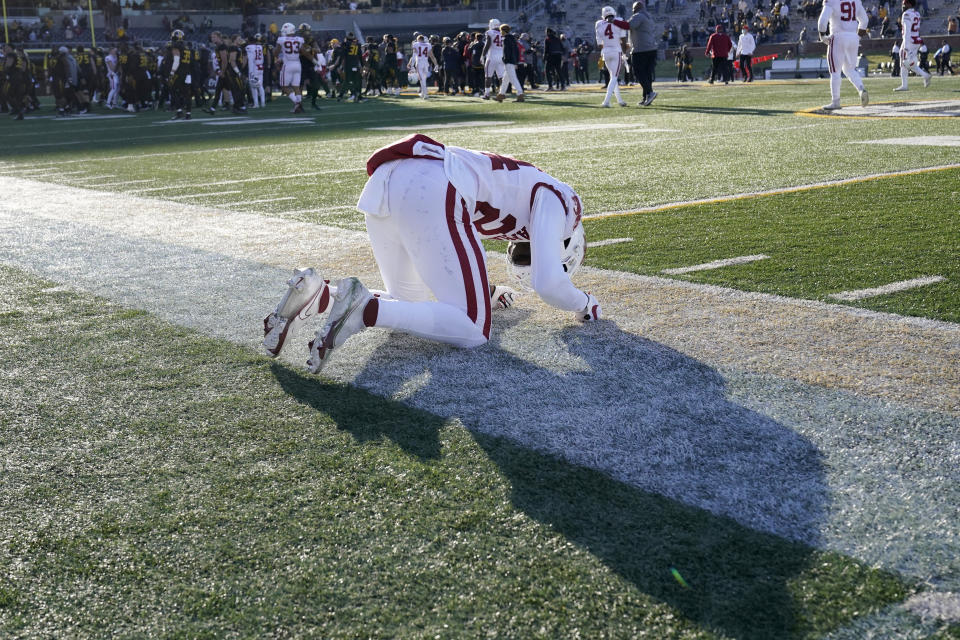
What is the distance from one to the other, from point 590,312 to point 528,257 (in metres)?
0.34

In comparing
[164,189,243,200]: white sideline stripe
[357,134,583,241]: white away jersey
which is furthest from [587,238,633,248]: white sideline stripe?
[164,189,243,200]: white sideline stripe

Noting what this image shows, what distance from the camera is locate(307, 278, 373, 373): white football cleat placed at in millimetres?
3379

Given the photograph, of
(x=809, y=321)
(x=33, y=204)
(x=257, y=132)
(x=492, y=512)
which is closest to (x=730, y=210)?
(x=809, y=321)

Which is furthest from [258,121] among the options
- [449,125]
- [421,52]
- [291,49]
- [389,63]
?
[389,63]

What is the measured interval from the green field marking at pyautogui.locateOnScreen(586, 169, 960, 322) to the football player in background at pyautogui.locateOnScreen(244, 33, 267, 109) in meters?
18.2

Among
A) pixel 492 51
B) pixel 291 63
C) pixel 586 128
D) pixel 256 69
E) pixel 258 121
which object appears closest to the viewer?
pixel 586 128

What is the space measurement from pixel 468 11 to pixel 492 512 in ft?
177

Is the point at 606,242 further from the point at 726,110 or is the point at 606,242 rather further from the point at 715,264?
the point at 726,110

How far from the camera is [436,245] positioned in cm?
351

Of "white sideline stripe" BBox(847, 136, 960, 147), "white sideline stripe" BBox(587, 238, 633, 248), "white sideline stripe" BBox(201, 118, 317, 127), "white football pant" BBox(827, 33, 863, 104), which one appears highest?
"white football pant" BBox(827, 33, 863, 104)

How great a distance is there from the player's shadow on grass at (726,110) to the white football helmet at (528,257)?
11630 millimetres

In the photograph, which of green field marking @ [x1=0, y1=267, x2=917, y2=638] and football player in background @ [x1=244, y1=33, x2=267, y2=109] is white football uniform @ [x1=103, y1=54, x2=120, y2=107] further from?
green field marking @ [x1=0, y1=267, x2=917, y2=638]

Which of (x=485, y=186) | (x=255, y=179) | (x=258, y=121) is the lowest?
(x=255, y=179)

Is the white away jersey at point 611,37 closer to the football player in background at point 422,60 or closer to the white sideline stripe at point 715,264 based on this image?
the football player in background at point 422,60
